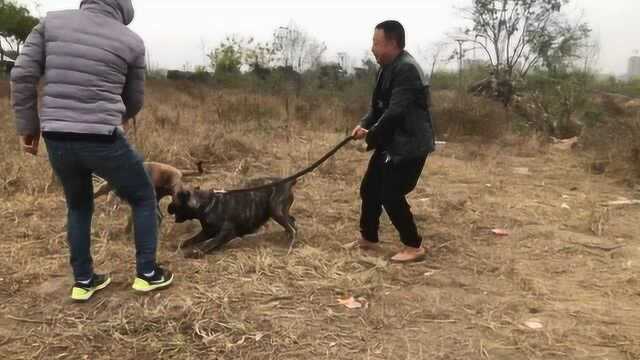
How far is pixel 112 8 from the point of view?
3250 millimetres

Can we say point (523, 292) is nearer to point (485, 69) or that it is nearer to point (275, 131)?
point (275, 131)

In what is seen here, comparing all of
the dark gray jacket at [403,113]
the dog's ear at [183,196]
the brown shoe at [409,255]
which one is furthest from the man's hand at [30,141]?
the brown shoe at [409,255]

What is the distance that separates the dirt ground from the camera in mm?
3320

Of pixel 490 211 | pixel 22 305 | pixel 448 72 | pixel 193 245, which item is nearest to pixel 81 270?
pixel 22 305

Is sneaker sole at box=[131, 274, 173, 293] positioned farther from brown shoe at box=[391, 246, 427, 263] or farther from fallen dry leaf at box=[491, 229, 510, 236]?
fallen dry leaf at box=[491, 229, 510, 236]

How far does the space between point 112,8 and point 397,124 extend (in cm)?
207

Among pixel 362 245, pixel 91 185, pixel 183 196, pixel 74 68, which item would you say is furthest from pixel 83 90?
pixel 362 245

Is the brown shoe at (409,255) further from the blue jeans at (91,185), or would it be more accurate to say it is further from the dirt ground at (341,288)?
the blue jeans at (91,185)

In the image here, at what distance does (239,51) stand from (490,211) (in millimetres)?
15902

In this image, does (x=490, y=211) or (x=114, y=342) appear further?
(x=490, y=211)

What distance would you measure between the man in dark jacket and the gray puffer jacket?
1825mm

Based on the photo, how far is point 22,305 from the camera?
12.4ft

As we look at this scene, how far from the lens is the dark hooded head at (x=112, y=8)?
321 centimetres

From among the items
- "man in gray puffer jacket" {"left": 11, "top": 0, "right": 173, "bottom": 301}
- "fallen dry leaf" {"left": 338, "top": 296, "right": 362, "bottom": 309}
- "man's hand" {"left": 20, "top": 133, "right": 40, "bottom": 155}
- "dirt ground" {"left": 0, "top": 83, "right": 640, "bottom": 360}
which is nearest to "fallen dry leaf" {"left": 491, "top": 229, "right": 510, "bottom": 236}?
"dirt ground" {"left": 0, "top": 83, "right": 640, "bottom": 360}
